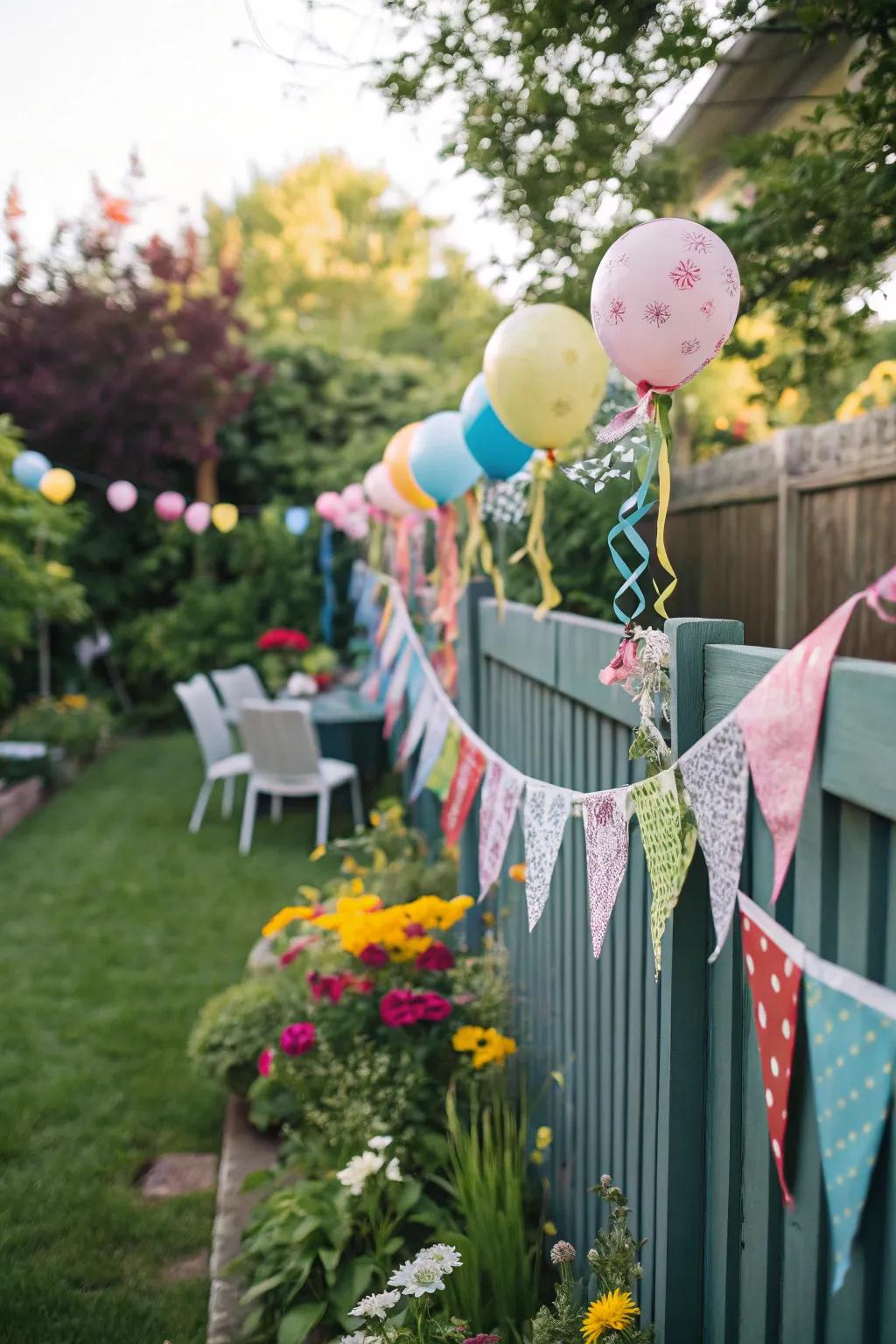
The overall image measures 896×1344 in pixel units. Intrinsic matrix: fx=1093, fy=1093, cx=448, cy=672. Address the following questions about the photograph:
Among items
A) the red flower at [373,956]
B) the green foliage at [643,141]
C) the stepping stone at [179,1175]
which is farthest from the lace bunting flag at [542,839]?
the stepping stone at [179,1175]

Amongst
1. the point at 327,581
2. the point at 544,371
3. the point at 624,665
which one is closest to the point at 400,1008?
the point at 624,665

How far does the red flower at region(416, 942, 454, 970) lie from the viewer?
9.37 feet

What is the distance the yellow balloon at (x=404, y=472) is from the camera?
3.97 metres

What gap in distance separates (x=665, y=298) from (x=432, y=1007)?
1.78 m

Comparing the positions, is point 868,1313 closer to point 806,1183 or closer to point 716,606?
point 806,1183

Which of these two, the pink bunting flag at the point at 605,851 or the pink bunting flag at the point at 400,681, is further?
the pink bunting flag at the point at 400,681

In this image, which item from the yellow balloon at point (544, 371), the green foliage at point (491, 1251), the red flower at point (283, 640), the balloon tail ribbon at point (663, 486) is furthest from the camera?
the red flower at point (283, 640)

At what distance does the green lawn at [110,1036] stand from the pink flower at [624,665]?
1.83 meters


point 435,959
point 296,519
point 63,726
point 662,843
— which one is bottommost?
point 63,726

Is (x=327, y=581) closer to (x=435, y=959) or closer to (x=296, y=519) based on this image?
(x=296, y=519)

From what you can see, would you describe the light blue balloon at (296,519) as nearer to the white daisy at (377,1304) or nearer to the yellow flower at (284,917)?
the yellow flower at (284,917)

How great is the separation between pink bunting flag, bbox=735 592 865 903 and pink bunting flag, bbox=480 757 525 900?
3.07ft

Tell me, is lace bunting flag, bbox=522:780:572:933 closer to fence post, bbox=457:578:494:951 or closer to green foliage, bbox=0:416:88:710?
fence post, bbox=457:578:494:951

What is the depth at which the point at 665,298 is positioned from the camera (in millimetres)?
1566
